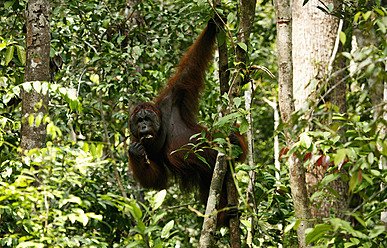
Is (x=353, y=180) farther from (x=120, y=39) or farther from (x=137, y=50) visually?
(x=120, y=39)

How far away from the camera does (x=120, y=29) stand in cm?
514

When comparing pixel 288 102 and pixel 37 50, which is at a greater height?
pixel 37 50

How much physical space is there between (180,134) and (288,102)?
7.16 feet

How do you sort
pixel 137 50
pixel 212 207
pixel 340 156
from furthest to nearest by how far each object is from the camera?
pixel 137 50 < pixel 212 207 < pixel 340 156

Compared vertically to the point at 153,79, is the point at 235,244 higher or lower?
lower

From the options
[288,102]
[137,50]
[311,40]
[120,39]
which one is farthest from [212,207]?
[311,40]

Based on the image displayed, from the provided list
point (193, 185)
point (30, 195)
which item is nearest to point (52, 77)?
point (193, 185)

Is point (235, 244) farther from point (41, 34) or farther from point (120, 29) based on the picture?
point (120, 29)

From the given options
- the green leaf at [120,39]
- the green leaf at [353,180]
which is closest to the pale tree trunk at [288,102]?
the green leaf at [353,180]

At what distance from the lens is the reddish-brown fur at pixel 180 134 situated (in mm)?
4895

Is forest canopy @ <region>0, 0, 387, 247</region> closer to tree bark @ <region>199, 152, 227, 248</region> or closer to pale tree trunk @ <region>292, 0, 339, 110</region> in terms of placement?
pale tree trunk @ <region>292, 0, 339, 110</region>

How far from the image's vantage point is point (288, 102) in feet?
10.3

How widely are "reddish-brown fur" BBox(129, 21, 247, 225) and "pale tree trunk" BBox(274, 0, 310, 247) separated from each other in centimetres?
150

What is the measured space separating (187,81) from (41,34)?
5.97ft
